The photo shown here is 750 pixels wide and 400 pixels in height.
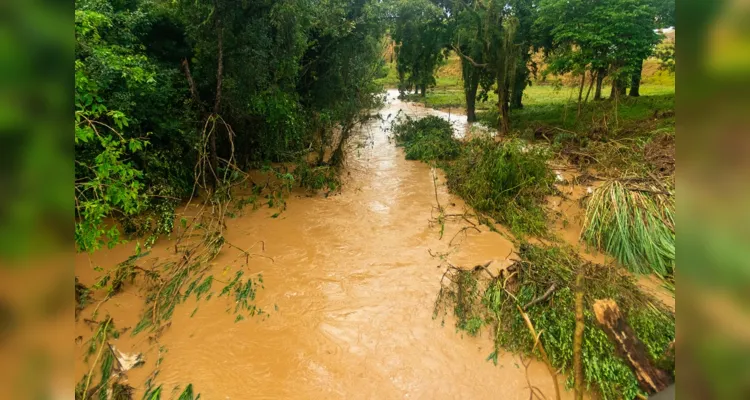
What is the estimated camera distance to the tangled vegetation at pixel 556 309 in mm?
3604

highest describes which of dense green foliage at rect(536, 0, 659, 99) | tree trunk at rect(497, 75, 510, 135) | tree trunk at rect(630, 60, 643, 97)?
dense green foliage at rect(536, 0, 659, 99)

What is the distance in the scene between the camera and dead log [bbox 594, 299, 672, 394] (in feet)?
11.5

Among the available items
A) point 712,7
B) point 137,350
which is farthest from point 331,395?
point 712,7

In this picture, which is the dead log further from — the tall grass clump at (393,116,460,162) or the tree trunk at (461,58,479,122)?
the tree trunk at (461,58,479,122)

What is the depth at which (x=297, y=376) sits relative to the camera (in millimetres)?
4039

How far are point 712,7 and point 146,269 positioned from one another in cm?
613

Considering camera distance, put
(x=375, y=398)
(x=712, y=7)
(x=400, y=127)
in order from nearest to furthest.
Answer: (x=712, y=7) → (x=375, y=398) → (x=400, y=127)

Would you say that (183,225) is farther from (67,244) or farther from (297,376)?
(67,244)

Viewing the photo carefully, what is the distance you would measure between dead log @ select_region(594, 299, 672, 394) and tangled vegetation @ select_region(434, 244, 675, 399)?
0.19 feet

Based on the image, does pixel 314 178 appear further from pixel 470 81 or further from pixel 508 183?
pixel 470 81

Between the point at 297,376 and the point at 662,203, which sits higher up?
the point at 662,203

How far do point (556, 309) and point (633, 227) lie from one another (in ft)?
8.34

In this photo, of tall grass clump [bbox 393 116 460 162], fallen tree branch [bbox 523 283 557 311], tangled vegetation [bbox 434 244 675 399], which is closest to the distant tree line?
tall grass clump [bbox 393 116 460 162]

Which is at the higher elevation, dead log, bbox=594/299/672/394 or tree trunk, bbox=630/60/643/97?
tree trunk, bbox=630/60/643/97
